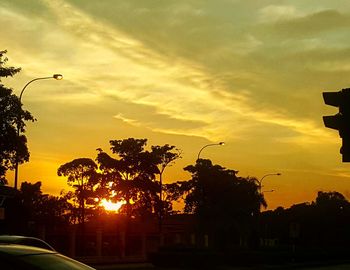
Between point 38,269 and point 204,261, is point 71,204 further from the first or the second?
point 38,269

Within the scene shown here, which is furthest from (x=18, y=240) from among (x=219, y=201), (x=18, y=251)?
(x=219, y=201)

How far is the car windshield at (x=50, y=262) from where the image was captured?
623 cm

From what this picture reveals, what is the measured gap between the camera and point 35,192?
9931 cm

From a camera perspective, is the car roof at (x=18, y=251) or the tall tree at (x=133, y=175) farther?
the tall tree at (x=133, y=175)

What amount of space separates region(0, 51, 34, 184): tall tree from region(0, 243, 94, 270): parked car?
25184 millimetres

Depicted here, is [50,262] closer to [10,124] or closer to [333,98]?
[333,98]

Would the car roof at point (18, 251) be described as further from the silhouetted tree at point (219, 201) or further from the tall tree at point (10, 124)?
the silhouetted tree at point (219, 201)

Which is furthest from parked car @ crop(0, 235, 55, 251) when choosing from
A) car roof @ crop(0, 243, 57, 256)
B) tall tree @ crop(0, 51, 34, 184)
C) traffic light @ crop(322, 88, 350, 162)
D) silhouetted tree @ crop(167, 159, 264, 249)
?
silhouetted tree @ crop(167, 159, 264, 249)

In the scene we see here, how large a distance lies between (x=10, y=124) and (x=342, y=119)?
25328 millimetres

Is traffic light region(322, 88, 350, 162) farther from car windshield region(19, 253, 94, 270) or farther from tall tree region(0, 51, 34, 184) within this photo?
tall tree region(0, 51, 34, 184)

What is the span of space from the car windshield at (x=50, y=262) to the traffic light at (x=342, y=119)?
156 inches

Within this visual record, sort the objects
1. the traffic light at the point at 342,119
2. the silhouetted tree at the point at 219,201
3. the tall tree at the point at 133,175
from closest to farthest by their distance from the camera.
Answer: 1. the traffic light at the point at 342,119
2. the silhouetted tree at the point at 219,201
3. the tall tree at the point at 133,175

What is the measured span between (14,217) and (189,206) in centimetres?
2602


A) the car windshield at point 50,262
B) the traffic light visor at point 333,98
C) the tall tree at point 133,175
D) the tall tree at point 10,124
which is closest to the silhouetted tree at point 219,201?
the tall tree at point 133,175
